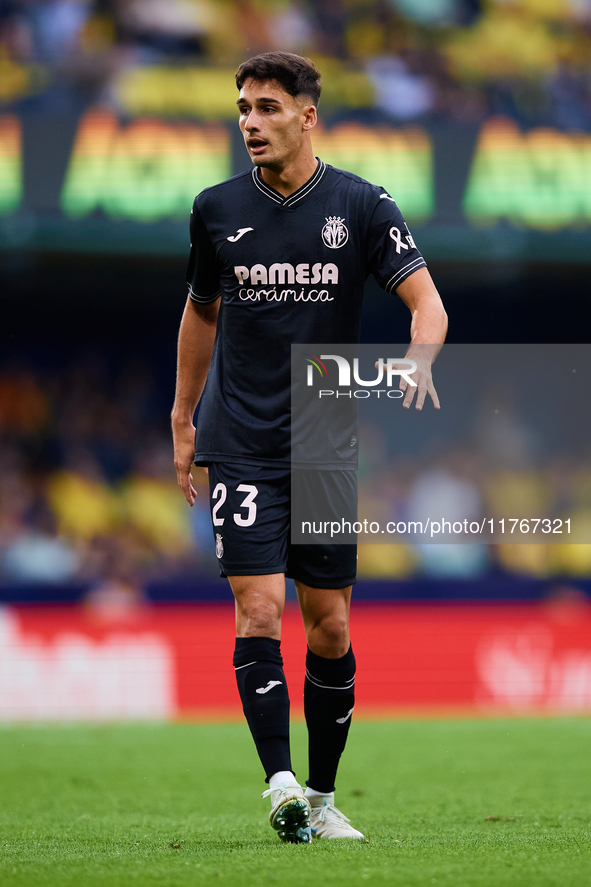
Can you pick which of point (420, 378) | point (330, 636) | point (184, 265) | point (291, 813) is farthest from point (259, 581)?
point (184, 265)

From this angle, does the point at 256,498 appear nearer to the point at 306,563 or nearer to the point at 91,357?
the point at 306,563

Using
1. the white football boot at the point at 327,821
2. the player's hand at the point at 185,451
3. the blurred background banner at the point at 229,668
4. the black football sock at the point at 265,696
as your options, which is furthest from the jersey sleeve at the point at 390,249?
the blurred background banner at the point at 229,668

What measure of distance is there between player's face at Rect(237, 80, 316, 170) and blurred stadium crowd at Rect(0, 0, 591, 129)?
7148 millimetres

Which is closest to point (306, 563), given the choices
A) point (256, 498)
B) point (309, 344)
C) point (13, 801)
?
point (256, 498)

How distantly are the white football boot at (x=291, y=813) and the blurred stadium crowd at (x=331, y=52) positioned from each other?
8.24 meters

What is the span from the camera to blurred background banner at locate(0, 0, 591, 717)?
33.1 feet

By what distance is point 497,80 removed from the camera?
11.8m

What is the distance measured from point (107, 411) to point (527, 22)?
6357 millimetres

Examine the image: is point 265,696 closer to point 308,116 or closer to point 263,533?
point 263,533

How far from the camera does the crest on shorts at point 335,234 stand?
12.1 ft

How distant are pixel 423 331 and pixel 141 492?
859cm

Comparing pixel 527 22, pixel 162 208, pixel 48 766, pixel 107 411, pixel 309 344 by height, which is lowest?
pixel 48 766

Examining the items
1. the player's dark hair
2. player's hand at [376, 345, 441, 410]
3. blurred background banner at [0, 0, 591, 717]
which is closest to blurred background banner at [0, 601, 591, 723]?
blurred background banner at [0, 0, 591, 717]

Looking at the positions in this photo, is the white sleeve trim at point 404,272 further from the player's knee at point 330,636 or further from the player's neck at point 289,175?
the player's knee at point 330,636
